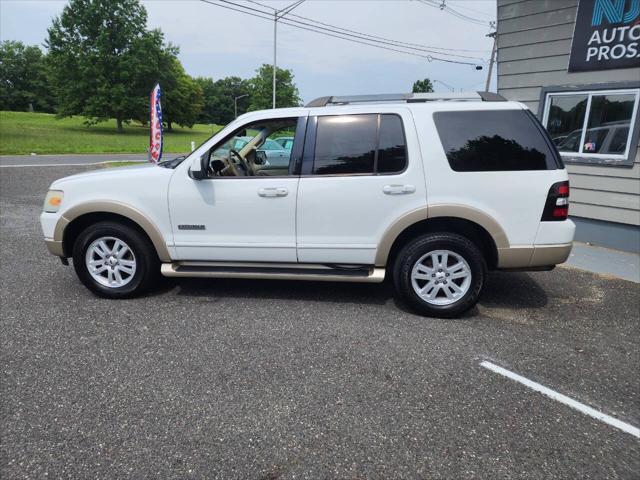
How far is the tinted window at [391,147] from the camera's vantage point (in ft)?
12.7

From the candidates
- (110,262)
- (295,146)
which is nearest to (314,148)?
(295,146)

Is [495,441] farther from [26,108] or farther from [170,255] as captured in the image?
[26,108]

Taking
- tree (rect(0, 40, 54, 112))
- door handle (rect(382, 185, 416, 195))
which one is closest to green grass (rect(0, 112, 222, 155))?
door handle (rect(382, 185, 416, 195))

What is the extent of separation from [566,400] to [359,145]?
255 cm

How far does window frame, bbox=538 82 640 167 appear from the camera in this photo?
6.23 meters

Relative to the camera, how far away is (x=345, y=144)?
3.95m

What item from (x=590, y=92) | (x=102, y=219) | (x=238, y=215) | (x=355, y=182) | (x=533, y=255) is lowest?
(x=533, y=255)

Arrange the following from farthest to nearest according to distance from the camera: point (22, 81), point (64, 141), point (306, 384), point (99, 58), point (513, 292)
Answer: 1. point (22, 81)
2. point (99, 58)
3. point (64, 141)
4. point (513, 292)
5. point (306, 384)

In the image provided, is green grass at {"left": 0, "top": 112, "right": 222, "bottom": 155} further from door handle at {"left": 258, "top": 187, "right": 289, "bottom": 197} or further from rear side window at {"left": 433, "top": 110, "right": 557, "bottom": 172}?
rear side window at {"left": 433, "top": 110, "right": 557, "bottom": 172}

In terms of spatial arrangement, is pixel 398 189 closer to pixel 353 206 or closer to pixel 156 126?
pixel 353 206

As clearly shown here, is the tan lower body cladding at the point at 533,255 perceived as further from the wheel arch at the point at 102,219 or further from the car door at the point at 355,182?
the wheel arch at the point at 102,219

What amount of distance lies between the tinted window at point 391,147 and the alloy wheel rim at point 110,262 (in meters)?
2.60

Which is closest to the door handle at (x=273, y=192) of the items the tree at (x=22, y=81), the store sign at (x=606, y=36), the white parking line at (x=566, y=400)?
the white parking line at (x=566, y=400)

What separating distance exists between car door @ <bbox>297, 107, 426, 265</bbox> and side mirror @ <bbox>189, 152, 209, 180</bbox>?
0.90 m
